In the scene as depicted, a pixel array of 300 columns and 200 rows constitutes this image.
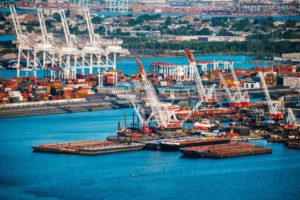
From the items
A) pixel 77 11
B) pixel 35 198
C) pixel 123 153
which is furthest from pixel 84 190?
pixel 77 11

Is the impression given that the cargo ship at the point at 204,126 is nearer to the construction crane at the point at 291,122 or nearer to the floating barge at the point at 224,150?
the construction crane at the point at 291,122

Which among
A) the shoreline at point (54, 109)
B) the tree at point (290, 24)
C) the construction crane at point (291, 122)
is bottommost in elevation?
the tree at point (290, 24)

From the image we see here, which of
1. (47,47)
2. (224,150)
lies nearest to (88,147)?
(224,150)

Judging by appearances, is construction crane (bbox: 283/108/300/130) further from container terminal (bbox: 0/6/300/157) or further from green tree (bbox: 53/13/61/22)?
green tree (bbox: 53/13/61/22)

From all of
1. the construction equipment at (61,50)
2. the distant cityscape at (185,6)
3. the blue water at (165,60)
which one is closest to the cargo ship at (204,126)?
the construction equipment at (61,50)

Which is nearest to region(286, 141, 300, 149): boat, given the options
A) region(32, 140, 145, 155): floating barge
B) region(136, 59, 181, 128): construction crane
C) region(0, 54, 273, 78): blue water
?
region(136, 59, 181, 128): construction crane

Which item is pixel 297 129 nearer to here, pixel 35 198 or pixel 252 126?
pixel 252 126
